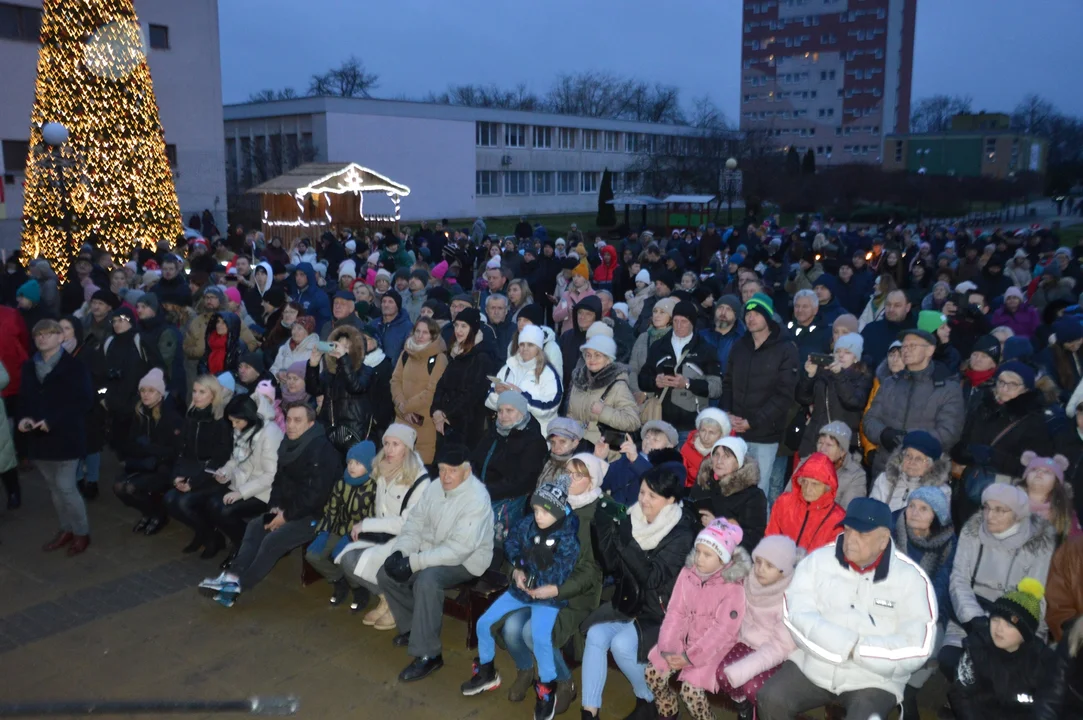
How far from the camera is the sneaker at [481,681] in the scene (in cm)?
509

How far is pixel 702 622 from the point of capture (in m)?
4.61

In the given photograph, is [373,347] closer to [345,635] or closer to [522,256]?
[345,635]

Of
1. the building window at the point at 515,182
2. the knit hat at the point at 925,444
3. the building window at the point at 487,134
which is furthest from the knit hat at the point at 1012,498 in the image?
the building window at the point at 515,182

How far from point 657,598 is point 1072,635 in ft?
6.70

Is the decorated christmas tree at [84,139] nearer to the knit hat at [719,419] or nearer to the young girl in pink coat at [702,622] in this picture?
the knit hat at [719,419]

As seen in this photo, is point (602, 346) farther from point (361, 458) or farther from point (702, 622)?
point (702, 622)

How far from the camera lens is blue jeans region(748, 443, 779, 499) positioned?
683cm

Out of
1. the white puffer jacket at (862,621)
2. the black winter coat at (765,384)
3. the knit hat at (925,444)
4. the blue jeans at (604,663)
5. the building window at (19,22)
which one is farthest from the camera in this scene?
the building window at (19,22)

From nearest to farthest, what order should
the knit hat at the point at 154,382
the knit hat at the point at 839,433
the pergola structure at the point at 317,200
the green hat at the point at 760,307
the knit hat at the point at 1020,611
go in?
the knit hat at the point at 1020,611, the knit hat at the point at 839,433, the green hat at the point at 760,307, the knit hat at the point at 154,382, the pergola structure at the point at 317,200

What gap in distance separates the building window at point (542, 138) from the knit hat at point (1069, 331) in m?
52.6

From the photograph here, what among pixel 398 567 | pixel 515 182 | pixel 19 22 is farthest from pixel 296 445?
pixel 515 182

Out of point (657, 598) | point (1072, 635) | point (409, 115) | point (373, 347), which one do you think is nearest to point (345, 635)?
point (657, 598)

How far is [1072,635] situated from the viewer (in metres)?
3.95

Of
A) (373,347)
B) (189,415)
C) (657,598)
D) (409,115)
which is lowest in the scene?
(657,598)
